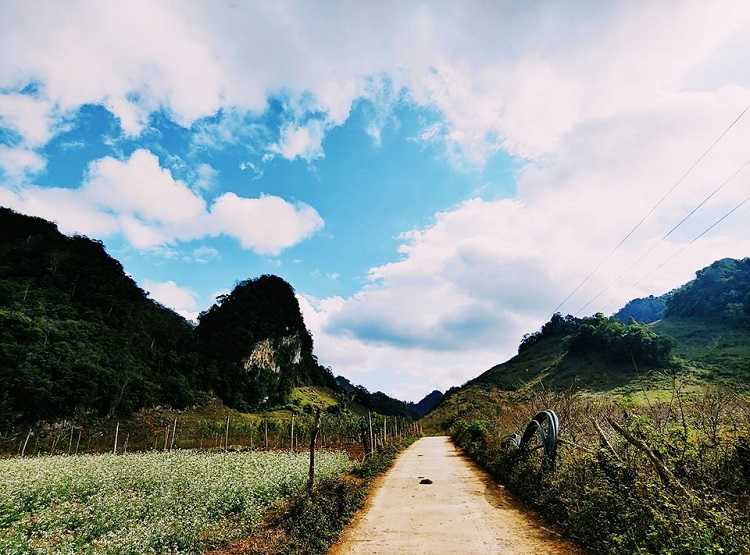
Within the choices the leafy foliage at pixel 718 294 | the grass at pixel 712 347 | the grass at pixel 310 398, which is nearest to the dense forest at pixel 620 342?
the grass at pixel 712 347

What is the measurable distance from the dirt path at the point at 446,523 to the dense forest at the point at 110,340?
54.9 meters

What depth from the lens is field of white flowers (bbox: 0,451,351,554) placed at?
25.8ft

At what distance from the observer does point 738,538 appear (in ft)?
15.9

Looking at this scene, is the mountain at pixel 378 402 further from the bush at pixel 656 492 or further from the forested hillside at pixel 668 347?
the bush at pixel 656 492

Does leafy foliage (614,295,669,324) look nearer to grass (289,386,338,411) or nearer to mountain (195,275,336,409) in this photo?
grass (289,386,338,411)

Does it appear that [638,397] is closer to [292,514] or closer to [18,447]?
[292,514]

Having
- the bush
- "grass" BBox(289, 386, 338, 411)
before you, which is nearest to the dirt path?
the bush

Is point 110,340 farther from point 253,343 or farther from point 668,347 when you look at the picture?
point 668,347

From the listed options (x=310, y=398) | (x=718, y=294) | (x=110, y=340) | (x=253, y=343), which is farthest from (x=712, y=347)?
(x=110, y=340)

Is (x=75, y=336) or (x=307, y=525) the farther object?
(x=75, y=336)

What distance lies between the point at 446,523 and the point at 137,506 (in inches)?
300

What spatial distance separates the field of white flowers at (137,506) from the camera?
25.8ft

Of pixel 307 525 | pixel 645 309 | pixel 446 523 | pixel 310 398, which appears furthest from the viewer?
pixel 645 309

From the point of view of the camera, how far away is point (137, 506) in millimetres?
10375
